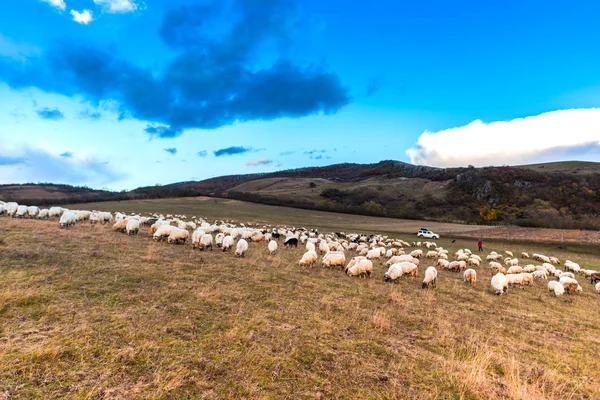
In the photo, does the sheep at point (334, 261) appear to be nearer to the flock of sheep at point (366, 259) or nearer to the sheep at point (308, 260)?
the flock of sheep at point (366, 259)

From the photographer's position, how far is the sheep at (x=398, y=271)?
1396 cm

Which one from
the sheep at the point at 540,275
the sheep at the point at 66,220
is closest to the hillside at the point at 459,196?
the sheep at the point at 540,275

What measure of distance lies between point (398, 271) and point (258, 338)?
959 centimetres

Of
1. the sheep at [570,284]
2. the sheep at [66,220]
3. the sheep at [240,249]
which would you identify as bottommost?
the sheep at [570,284]

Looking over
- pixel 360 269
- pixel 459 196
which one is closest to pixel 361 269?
pixel 360 269

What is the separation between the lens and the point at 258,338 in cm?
620

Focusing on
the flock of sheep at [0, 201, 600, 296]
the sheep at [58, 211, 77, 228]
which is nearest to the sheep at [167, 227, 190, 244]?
the flock of sheep at [0, 201, 600, 296]

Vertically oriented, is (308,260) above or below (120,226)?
below

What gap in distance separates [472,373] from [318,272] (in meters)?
9.62

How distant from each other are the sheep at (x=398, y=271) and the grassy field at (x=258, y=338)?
6.89 ft

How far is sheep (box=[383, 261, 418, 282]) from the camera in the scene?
550 inches

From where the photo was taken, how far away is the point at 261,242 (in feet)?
83.9

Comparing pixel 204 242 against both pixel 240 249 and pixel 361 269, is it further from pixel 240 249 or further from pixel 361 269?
pixel 361 269

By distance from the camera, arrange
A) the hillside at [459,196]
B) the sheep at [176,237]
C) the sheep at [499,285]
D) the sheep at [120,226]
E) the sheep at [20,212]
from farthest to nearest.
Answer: the hillside at [459,196] < the sheep at [20,212] < the sheep at [120,226] < the sheep at [176,237] < the sheep at [499,285]
